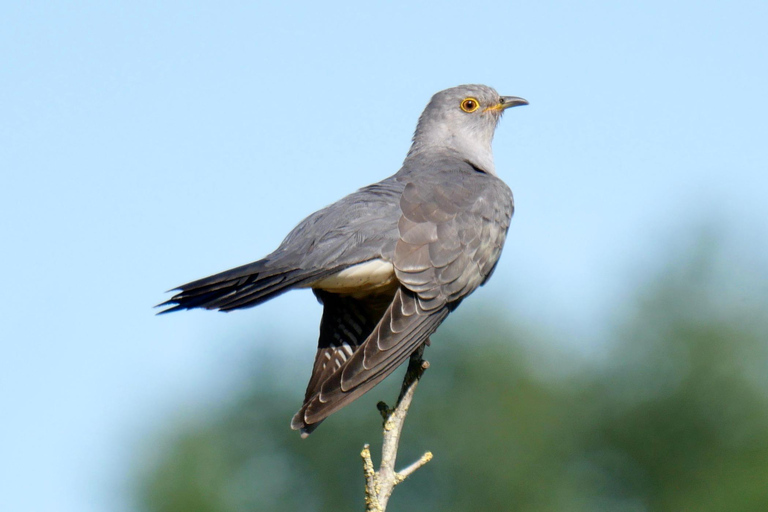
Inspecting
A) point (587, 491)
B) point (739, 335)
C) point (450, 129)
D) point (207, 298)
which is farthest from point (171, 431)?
point (207, 298)

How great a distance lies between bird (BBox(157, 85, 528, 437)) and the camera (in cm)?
405

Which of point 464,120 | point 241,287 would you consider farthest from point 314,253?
point 464,120

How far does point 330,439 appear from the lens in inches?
996

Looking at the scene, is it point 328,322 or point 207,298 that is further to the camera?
point 328,322

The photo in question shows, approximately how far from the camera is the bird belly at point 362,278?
4.48 meters

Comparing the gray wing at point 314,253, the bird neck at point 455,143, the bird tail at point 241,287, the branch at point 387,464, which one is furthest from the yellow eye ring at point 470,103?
the branch at point 387,464

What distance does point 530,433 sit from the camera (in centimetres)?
2659

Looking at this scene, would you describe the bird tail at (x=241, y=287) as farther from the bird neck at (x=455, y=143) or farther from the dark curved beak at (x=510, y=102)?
the dark curved beak at (x=510, y=102)

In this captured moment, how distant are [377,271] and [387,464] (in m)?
1.16

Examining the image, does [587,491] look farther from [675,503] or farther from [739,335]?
[739,335]

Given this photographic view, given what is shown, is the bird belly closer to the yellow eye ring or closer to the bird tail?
the bird tail

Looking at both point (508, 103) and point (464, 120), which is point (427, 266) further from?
point (508, 103)

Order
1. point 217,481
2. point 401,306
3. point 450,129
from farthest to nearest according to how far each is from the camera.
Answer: point 217,481, point 450,129, point 401,306

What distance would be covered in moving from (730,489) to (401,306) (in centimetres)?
2244
